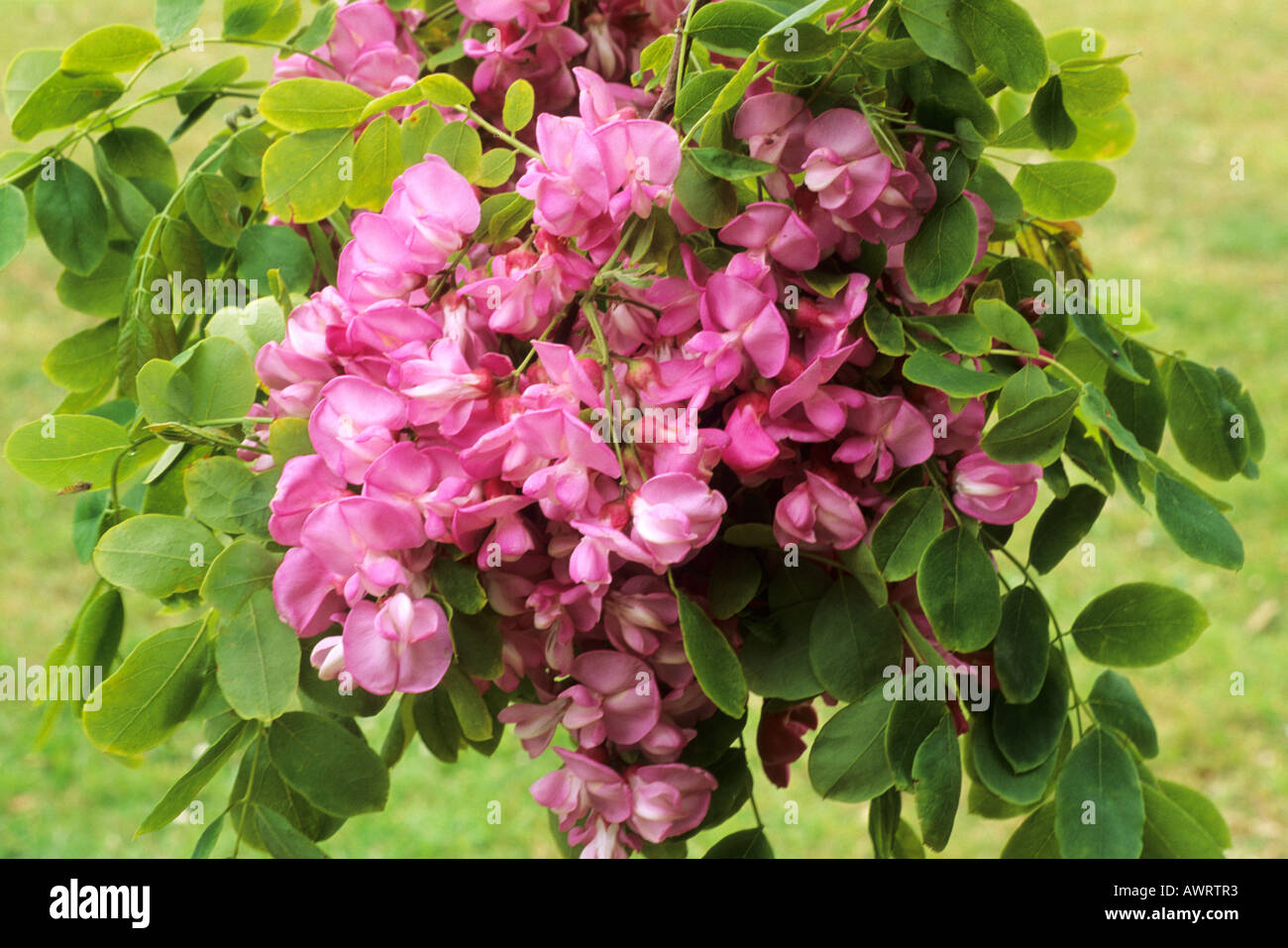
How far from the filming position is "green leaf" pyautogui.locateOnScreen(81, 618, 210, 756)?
1.74 feet

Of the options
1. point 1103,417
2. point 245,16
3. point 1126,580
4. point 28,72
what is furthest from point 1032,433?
point 1126,580

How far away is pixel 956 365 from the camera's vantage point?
1.66ft

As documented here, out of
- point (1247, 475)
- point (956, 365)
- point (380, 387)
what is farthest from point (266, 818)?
point (1247, 475)

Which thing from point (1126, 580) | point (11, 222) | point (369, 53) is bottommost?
point (1126, 580)

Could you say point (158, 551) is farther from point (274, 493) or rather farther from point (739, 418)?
point (739, 418)

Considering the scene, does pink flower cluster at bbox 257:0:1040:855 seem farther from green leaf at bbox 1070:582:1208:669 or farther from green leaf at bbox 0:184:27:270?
green leaf at bbox 0:184:27:270

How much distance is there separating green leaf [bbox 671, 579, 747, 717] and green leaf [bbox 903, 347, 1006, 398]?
125mm

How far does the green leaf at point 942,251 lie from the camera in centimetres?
50

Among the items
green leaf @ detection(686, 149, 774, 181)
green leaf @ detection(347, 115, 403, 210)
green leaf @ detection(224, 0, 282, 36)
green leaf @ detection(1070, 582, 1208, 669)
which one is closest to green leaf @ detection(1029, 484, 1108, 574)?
green leaf @ detection(1070, 582, 1208, 669)

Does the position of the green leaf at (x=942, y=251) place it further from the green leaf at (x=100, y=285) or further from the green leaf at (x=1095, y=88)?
the green leaf at (x=100, y=285)

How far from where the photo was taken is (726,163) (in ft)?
1.57

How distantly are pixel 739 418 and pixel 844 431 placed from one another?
2.3 inches

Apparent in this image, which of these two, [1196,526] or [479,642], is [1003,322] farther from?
[479,642]

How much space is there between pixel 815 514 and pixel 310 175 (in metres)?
0.28
